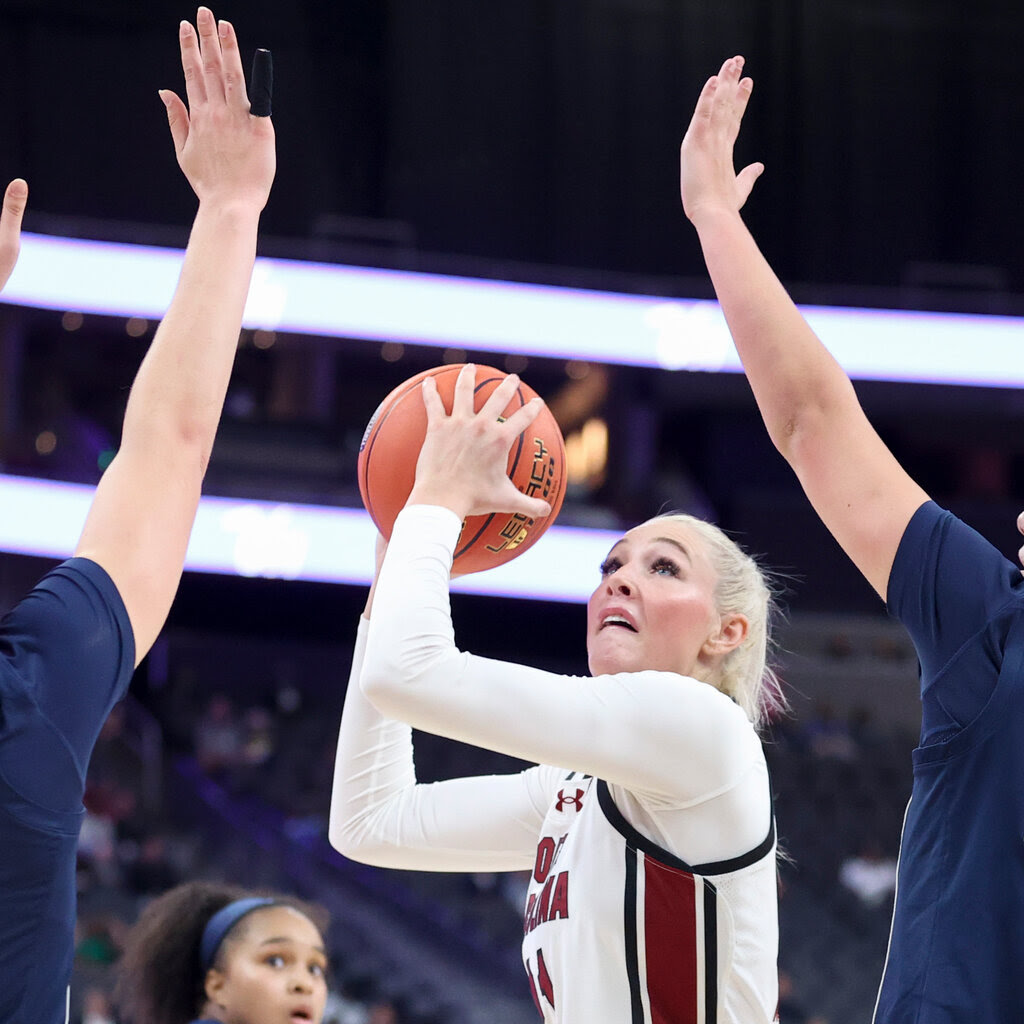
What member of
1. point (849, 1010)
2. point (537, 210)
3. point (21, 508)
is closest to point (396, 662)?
point (849, 1010)

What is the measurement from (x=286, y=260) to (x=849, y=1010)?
7538 millimetres

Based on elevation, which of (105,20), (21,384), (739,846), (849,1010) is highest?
(105,20)

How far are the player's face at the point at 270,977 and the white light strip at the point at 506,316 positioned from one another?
9.07 metres

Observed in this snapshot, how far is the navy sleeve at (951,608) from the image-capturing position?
1945 mm

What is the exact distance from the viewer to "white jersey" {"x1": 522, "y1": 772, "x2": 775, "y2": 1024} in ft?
7.00

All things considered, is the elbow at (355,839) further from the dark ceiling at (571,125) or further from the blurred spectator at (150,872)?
the dark ceiling at (571,125)

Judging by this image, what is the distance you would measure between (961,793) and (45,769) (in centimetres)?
120

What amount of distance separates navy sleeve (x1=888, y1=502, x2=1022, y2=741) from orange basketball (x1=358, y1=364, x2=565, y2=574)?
0.72 m

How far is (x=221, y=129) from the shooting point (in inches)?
83.0

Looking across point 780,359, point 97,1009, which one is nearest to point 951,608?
point 780,359

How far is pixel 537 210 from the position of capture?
13.7 m

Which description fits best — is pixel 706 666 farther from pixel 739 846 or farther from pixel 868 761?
pixel 868 761

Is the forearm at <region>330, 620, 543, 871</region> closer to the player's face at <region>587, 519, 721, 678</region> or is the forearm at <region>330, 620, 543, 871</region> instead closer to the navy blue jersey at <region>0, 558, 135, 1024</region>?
the player's face at <region>587, 519, 721, 678</region>

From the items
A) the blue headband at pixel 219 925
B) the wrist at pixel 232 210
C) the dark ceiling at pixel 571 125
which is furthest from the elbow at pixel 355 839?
the dark ceiling at pixel 571 125
